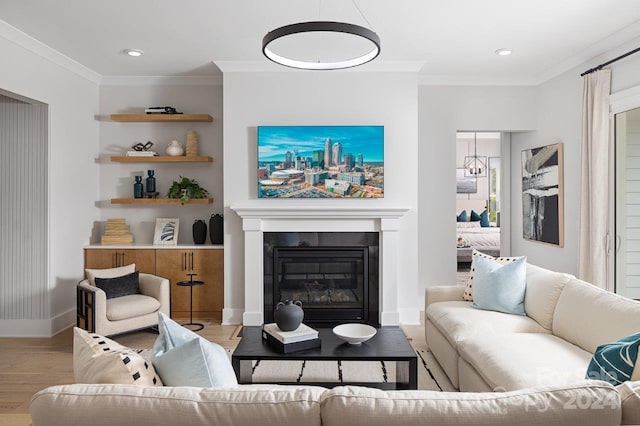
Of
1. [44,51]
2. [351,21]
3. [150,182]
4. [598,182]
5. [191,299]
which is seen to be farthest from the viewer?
[150,182]

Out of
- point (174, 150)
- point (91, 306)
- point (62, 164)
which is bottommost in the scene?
point (91, 306)

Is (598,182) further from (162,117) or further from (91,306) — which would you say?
(91,306)

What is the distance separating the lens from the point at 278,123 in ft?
15.9

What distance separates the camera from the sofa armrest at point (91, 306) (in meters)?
3.94

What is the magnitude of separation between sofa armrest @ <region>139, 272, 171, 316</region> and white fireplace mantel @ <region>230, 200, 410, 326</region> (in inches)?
30.1

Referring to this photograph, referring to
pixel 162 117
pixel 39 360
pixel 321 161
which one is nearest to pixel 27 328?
pixel 39 360

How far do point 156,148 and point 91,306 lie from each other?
2.13 m

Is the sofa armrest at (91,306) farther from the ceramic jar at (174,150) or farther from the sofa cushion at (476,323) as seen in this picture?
the sofa cushion at (476,323)

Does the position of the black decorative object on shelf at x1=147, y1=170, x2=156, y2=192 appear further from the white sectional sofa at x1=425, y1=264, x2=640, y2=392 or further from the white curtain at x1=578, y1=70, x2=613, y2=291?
the white curtain at x1=578, y1=70, x2=613, y2=291

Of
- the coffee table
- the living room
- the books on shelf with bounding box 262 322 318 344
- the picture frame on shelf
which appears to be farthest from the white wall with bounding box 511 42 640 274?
the picture frame on shelf

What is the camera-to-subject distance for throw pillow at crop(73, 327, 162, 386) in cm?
149

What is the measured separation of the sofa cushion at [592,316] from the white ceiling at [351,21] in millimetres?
2029

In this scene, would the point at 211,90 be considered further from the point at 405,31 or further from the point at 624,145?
the point at 624,145

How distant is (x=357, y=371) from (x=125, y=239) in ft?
9.98
